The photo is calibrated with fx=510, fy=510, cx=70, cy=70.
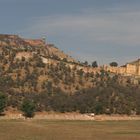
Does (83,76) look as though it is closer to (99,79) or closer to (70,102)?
(99,79)

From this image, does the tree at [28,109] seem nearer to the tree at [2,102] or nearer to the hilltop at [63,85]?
the tree at [2,102]

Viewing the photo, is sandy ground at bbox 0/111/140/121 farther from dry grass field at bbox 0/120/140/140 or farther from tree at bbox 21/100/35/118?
dry grass field at bbox 0/120/140/140

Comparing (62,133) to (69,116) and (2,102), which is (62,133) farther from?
(69,116)

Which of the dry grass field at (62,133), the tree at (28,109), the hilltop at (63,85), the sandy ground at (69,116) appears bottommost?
the dry grass field at (62,133)

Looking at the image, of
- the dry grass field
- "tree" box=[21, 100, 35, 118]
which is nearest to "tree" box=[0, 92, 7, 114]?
"tree" box=[21, 100, 35, 118]

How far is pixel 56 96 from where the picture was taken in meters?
135

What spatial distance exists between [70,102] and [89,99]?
20.5 feet

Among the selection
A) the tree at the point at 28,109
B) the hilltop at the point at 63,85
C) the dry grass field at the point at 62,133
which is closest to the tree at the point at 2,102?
the tree at the point at 28,109

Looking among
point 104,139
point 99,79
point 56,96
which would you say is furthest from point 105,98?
point 104,139

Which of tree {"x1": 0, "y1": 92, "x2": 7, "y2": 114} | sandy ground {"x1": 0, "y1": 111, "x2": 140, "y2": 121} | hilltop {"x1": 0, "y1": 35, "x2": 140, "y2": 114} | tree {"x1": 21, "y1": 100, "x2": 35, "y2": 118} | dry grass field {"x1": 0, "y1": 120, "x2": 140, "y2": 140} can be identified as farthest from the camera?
hilltop {"x1": 0, "y1": 35, "x2": 140, "y2": 114}

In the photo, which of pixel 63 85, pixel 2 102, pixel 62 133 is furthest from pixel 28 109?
pixel 62 133

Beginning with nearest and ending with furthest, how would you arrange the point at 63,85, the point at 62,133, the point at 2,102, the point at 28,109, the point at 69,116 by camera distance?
the point at 62,133, the point at 28,109, the point at 2,102, the point at 69,116, the point at 63,85

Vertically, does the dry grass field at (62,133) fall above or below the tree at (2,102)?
below

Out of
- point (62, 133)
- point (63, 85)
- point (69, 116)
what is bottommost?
point (62, 133)
